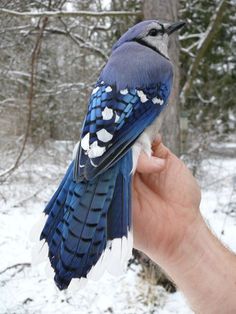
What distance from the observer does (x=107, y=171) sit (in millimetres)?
1538

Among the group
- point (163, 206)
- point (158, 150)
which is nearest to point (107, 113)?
point (158, 150)

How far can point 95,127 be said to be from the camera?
1619 millimetres

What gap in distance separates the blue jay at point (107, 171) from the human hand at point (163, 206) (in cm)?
14

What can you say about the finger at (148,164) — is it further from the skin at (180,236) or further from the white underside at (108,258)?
the white underside at (108,258)

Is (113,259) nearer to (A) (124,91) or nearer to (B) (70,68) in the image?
(A) (124,91)

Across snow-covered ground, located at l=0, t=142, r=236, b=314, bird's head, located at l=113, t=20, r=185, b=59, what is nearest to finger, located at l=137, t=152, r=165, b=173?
bird's head, located at l=113, t=20, r=185, b=59

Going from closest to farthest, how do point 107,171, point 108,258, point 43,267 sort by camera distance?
point 108,258 → point 107,171 → point 43,267

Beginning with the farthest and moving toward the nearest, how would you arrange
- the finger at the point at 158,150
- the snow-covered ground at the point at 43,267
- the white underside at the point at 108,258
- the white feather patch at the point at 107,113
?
the snow-covered ground at the point at 43,267
the finger at the point at 158,150
the white feather patch at the point at 107,113
the white underside at the point at 108,258

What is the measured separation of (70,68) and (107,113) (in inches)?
239

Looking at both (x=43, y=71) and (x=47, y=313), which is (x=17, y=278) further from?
(x=43, y=71)

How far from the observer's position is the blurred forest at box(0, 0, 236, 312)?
164 inches

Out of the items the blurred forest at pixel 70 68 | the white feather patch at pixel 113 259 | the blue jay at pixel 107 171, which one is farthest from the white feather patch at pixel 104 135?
the blurred forest at pixel 70 68

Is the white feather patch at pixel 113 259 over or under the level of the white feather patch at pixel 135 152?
under

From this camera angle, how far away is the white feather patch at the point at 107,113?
1628mm
